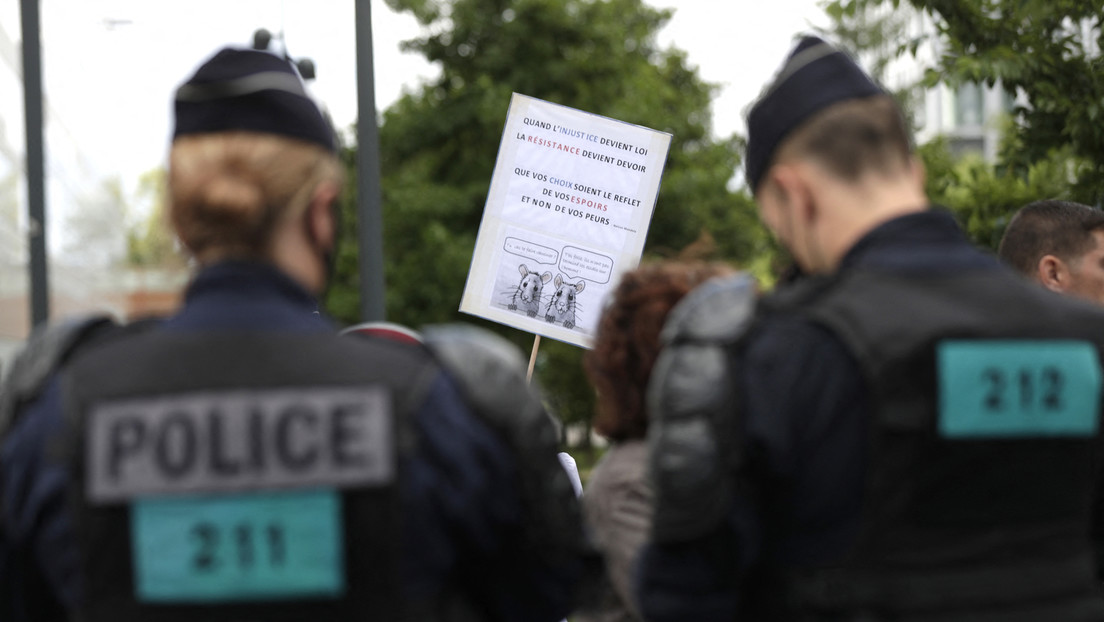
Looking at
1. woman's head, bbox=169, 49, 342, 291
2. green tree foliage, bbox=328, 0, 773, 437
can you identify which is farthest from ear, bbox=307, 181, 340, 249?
green tree foliage, bbox=328, 0, 773, 437

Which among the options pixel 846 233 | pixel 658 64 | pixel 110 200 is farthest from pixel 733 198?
pixel 846 233

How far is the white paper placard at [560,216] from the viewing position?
418 cm

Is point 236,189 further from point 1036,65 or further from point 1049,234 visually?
point 1036,65

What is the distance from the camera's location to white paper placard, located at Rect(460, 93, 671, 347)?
4.18 m

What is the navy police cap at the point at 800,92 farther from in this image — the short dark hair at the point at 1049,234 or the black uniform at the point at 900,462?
the short dark hair at the point at 1049,234

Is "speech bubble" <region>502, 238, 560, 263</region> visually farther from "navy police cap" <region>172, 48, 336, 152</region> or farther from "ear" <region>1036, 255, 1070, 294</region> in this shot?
"navy police cap" <region>172, 48, 336, 152</region>

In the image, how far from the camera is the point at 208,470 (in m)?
1.66

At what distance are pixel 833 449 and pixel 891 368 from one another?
143 mm

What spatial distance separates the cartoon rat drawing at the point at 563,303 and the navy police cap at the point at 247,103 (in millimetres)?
2289

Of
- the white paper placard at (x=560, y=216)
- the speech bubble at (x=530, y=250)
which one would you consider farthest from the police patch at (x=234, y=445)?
the speech bubble at (x=530, y=250)

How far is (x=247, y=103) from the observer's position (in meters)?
1.83

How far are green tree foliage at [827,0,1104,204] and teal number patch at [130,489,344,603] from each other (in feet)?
18.0

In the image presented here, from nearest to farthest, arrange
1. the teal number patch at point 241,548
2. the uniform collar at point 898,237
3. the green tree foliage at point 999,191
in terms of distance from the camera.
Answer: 1. the teal number patch at point 241,548
2. the uniform collar at point 898,237
3. the green tree foliage at point 999,191

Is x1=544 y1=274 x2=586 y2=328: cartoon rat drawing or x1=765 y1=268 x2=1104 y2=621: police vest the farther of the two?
x1=544 y1=274 x2=586 y2=328: cartoon rat drawing
